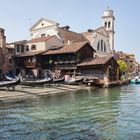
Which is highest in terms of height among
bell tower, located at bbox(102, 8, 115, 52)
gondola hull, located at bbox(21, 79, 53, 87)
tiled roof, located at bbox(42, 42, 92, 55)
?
bell tower, located at bbox(102, 8, 115, 52)

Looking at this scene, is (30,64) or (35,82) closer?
(35,82)

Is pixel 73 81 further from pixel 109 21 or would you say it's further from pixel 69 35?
pixel 109 21

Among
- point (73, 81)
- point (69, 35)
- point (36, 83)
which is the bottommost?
point (36, 83)

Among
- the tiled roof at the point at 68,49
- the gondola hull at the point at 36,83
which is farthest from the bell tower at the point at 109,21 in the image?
the gondola hull at the point at 36,83

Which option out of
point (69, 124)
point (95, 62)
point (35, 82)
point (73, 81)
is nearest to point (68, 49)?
point (95, 62)

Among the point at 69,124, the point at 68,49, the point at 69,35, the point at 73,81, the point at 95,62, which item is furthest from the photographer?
the point at 69,35

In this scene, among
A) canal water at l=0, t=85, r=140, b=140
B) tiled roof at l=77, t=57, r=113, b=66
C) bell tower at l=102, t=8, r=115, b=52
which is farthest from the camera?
bell tower at l=102, t=8, r=115, b=52

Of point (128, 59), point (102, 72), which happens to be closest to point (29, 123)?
point (102, 72)

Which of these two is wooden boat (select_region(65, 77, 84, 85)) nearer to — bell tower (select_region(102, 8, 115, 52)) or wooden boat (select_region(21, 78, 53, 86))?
wooden boat (select_region(21, 78, 53, 86))

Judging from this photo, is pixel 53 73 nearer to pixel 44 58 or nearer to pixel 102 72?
pixel 44 58

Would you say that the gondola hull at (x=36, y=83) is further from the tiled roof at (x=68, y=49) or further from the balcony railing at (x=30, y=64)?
the balcony railing at (x=30, y=64)

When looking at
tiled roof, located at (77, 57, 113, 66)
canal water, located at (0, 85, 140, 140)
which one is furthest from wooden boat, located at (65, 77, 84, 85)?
canal water, located at (0, 85, 140, 140)

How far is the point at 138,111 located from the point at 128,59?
270ft

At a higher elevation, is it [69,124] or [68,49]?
[68,49]
